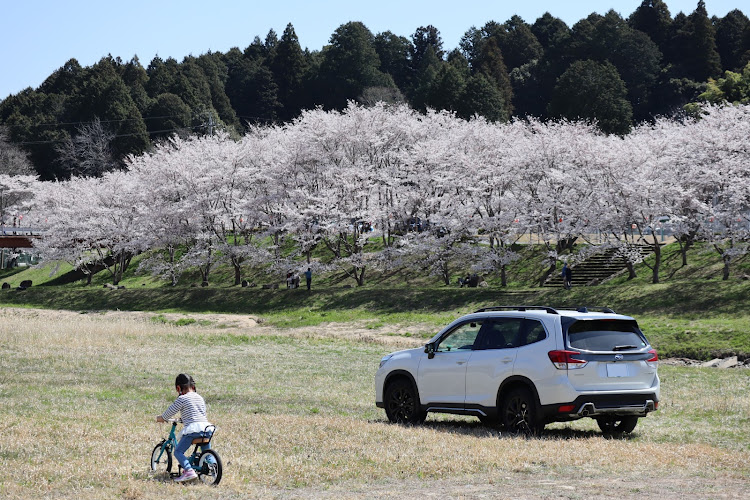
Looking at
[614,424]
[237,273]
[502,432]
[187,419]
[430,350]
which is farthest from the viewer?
[237,273]

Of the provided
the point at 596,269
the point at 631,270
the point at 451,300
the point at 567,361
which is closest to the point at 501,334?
the point at 567,361

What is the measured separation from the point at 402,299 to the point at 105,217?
28466 mm

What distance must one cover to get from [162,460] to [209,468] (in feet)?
4.93

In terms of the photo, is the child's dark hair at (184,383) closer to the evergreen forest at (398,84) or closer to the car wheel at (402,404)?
the car wheel at (402,404)

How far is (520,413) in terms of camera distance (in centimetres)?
A: 1346

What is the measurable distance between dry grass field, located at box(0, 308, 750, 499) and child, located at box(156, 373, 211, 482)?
0.27 metres

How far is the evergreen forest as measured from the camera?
92000 mm

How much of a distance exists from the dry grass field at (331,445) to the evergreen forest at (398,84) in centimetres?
6847

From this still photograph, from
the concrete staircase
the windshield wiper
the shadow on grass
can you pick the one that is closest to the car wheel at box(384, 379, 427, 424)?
the shadow on grass

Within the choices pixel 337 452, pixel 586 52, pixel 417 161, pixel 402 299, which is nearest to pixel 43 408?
pixel 337 452

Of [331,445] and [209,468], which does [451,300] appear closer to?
[331,445]

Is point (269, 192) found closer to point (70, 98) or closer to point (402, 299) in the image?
point (402, 299)

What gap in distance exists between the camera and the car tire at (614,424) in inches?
550

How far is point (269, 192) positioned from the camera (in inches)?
2266
